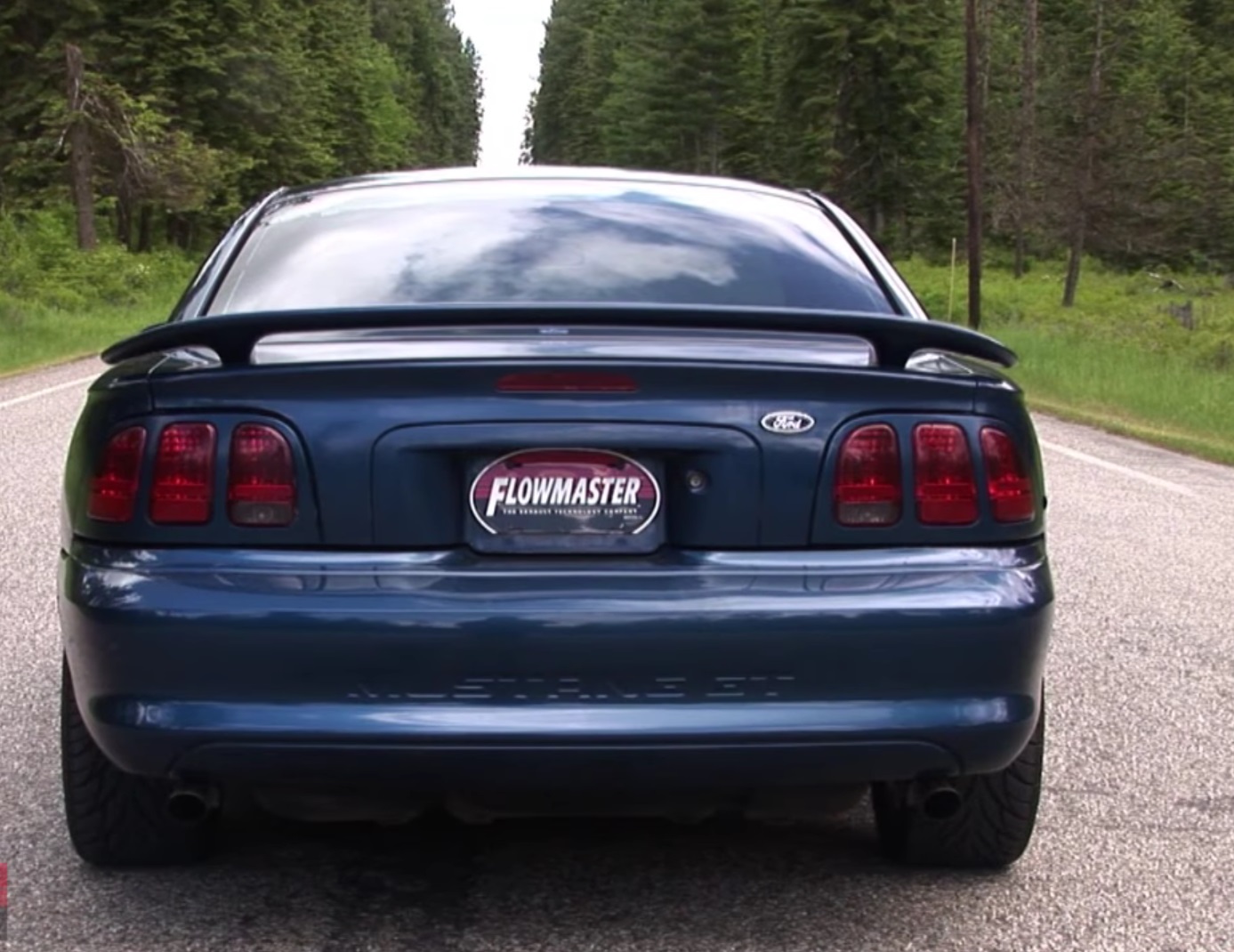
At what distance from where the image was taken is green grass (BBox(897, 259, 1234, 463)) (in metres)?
15.7

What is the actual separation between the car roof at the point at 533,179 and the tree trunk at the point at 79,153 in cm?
3299

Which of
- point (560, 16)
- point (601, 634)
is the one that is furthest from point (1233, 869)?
point (560, 16)

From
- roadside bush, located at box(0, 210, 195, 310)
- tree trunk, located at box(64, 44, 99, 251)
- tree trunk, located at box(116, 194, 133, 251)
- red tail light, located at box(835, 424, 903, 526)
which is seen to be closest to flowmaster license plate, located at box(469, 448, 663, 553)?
red tail light, located at box(835, 424, 903, 526)

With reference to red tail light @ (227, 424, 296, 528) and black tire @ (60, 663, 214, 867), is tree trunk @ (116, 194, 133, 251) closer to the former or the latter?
black tire @ (60, 663, 214, 867)

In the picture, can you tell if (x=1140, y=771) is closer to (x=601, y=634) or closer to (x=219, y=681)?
(x=601, y=634)

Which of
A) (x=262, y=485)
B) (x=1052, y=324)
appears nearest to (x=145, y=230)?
(x=1052, y=324)

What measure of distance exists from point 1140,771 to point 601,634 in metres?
2.16

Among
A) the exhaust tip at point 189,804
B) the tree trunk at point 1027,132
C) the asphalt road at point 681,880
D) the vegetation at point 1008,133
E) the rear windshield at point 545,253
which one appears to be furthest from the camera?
the tree trunk at point 1027,132

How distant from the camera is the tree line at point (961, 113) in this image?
5331 cm

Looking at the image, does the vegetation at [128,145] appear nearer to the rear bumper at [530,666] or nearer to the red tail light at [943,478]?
the rear bumper at [530,666]

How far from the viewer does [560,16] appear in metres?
142

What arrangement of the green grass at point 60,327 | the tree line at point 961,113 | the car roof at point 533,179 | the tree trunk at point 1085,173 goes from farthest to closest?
the tree line at point 961,113
the tree trunk at point 1085,173
the green grass at point 60,327
the car roof at point 533,179

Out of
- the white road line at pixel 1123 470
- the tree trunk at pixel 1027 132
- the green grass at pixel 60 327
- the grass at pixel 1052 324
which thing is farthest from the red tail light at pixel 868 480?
the tree trunk at pixel 1027 132

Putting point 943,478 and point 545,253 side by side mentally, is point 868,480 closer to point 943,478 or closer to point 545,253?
point 943,478
